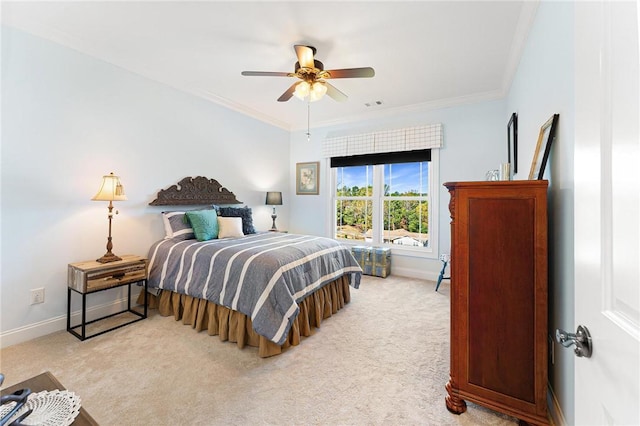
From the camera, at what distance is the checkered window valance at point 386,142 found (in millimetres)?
4176

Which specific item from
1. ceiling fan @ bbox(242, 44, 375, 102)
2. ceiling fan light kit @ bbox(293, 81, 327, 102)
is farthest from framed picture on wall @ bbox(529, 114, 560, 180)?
ceiling fan light kit @ bbox(293, 81, 327, 102)

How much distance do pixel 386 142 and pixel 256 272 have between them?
3212 millimetres

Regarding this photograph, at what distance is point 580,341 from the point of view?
64cm

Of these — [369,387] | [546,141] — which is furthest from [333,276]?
[546,141]

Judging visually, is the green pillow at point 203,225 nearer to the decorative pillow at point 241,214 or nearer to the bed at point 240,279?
the bed at point 240,279

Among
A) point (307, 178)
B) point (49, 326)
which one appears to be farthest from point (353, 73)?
point (49, 326)

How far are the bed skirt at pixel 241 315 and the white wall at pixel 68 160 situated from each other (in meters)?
0.72

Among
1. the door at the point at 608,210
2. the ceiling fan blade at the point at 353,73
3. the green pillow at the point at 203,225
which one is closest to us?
the door at the point at 608,210

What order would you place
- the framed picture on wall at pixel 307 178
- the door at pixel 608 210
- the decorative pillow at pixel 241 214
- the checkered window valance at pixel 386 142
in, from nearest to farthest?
the door at pixel 608 210
the decorative pillow at pixel 241 214
the checkered window valance at pixel 386 142
the framed picture on wall at pixel 307 178

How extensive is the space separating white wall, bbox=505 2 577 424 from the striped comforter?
1.65 m

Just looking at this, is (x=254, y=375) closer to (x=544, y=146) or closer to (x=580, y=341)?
(x=580, y=341)

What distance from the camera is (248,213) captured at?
4.02 metres

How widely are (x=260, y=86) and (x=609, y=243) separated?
373 centimetres

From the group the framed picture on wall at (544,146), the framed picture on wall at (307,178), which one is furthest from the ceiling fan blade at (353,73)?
the framed picture on wall at (307,178)
